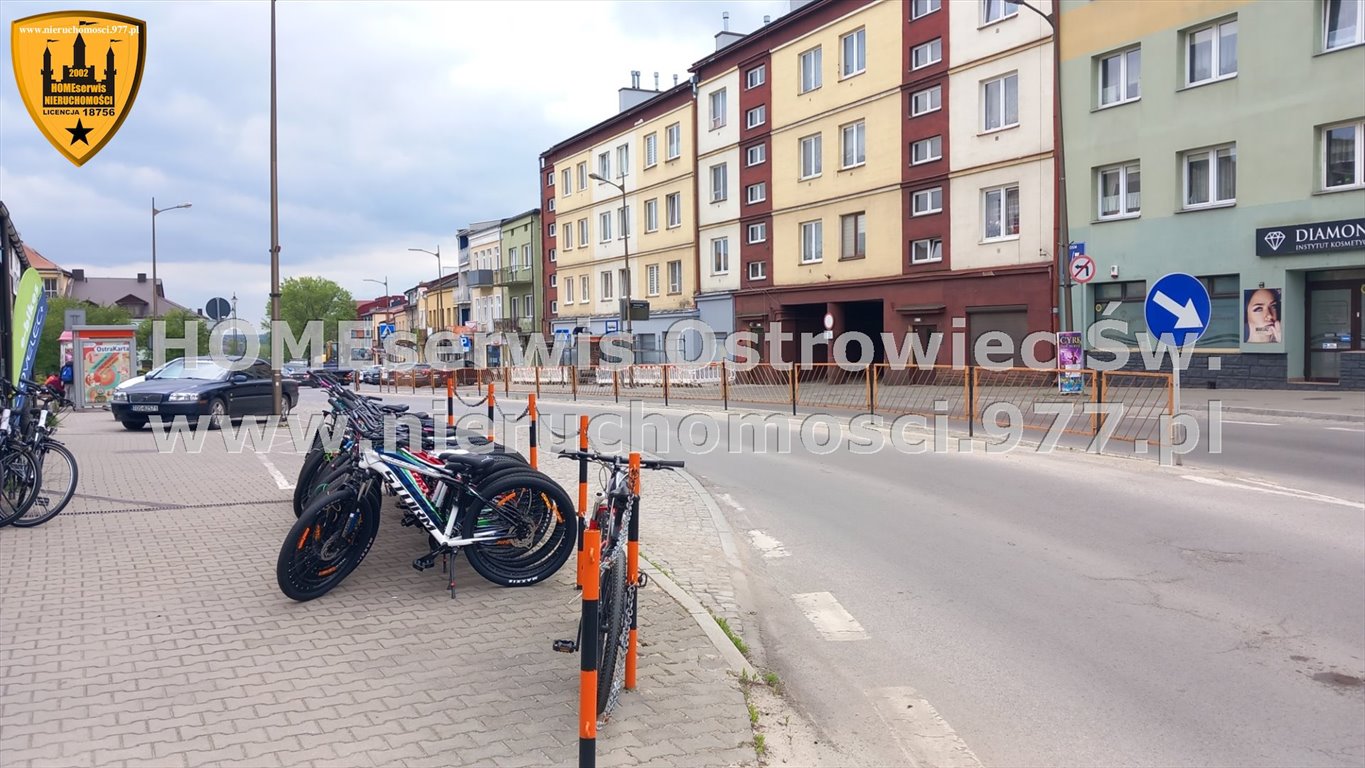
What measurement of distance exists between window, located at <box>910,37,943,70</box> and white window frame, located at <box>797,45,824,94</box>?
4.98 m

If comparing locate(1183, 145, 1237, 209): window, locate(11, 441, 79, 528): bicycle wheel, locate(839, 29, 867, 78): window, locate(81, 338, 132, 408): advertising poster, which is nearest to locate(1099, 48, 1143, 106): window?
locate(1183, 145, 1237, 209): window

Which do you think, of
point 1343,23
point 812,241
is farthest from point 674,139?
point 1343,23

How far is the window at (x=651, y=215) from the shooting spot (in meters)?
48.6

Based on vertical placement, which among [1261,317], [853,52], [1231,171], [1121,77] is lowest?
[1261,317]

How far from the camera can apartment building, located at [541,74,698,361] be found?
46406mm

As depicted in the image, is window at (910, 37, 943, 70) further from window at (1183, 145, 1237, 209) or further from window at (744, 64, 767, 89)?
window at (1183, 145, 1237, 209)

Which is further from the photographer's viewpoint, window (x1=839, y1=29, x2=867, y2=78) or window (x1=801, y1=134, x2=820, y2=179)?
window (x1=801, y1=134, x2=820, y2=179)

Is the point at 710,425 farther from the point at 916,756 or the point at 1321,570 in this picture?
the point at 916,756

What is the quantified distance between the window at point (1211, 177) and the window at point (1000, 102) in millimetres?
5687

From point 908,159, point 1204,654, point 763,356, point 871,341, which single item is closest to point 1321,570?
point 1204,654

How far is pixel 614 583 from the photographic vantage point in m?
4.41

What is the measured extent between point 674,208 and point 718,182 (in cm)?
416

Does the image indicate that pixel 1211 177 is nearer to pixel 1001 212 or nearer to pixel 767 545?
pixel 1001 212

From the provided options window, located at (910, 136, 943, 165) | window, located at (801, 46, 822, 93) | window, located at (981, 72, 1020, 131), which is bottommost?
window, located at (910, 136, 943, 165)
